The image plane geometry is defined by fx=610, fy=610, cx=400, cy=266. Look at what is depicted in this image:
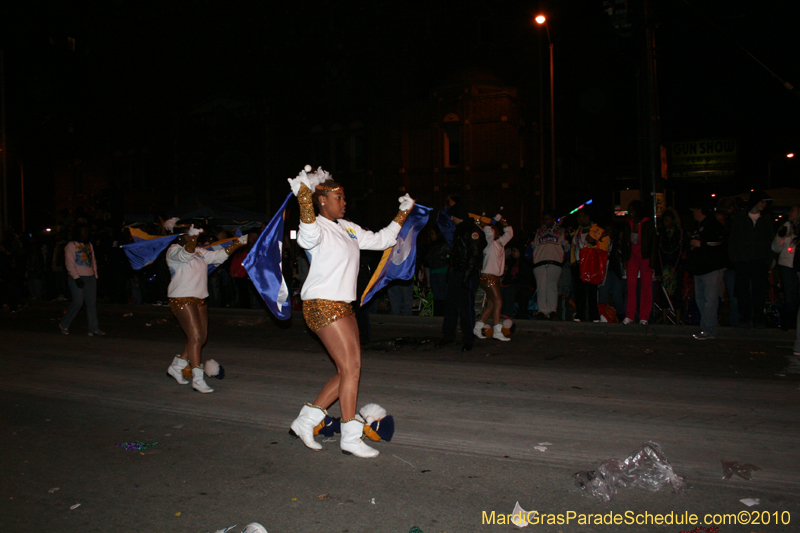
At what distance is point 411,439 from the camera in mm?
4941

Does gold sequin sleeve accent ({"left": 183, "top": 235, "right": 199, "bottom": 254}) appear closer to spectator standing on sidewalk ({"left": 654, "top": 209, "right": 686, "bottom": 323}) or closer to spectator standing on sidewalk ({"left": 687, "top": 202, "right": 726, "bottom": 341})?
spectator standing on sidewalk ({"left": 687, "top": 202, "right": 726, "bottom": 341})

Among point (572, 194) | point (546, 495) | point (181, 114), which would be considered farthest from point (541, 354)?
point (181, 114)

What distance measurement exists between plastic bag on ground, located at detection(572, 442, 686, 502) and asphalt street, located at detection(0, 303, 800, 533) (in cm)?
7

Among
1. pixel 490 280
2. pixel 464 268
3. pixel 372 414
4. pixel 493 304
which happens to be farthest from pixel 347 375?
pixel 493 304

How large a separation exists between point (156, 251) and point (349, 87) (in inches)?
975

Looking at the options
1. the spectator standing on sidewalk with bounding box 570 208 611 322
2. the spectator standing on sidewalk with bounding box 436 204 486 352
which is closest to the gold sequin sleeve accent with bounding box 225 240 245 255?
the spectator standing on sidewalk with bounding box 436 204 486 352

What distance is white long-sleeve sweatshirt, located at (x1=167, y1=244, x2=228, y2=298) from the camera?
686cm

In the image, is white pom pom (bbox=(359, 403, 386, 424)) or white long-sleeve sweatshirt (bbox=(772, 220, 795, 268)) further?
white long-sleeve sweatshirt (bbox=(772, 220, 795, 268))

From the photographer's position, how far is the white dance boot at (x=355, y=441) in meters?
4.50

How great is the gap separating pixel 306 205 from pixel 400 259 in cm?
198

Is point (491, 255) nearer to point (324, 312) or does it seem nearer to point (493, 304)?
point (493, 304)

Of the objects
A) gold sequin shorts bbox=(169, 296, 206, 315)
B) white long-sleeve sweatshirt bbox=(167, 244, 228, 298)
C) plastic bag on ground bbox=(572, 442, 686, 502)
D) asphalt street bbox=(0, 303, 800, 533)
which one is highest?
white long-sleeve sweatshirt bbox=(167, 244, 228, 298)

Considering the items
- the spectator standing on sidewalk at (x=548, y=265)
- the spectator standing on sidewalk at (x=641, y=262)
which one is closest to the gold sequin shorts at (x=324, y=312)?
the spectator standing on sidewalk at (x=641, y=262)

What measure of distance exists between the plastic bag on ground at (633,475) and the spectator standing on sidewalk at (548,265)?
8706 millimetres
